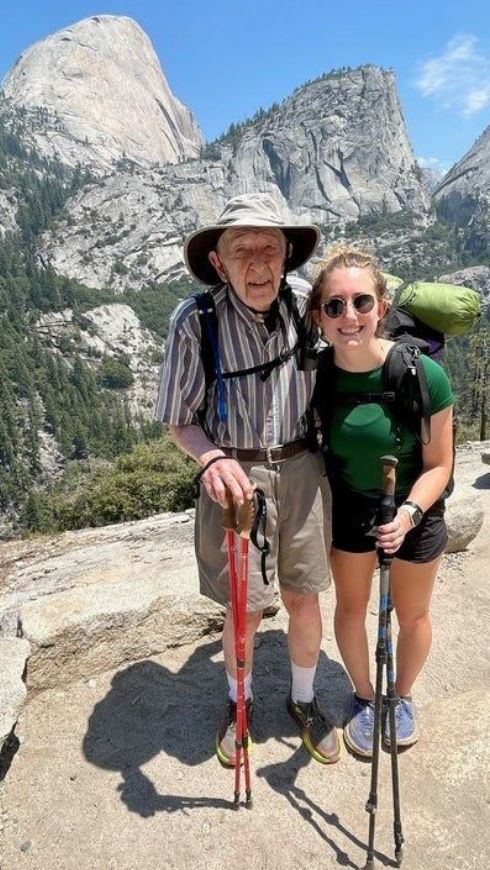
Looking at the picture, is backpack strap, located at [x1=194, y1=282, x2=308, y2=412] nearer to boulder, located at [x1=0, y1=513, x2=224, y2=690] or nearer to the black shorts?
the black shorts

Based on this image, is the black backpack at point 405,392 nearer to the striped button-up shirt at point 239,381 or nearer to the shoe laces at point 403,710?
the striped button-up shirt at point 239,381

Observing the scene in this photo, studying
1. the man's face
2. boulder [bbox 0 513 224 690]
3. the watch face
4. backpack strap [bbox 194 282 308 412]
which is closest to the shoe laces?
the watch face

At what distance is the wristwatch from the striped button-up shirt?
60 cm

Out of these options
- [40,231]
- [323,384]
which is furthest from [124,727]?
[40,231]

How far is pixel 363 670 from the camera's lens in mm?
3236

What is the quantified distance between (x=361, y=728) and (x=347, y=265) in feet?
8.27

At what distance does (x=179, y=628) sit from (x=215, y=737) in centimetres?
98

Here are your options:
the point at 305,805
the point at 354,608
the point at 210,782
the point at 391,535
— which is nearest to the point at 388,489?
the point at 391,535

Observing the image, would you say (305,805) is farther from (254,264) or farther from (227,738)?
(254,264)

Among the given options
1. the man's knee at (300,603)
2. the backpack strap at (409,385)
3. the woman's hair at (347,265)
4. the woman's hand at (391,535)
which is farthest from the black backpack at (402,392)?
the man's knee at (300,603)

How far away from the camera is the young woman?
8.06ft

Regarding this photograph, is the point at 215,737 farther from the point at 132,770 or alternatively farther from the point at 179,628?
the point at 179,628

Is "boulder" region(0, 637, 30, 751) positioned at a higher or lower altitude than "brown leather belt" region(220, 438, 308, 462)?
lower

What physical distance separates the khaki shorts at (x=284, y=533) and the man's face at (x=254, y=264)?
2.57 feet
